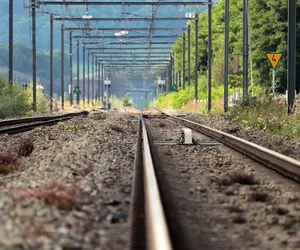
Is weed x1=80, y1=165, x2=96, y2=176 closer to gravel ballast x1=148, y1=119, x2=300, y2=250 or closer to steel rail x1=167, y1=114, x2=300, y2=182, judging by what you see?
gravel ballast x1=148, y1=119, x2=300, y2=250

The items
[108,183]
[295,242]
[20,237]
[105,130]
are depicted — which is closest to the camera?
[20,237]

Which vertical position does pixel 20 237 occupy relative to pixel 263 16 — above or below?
below

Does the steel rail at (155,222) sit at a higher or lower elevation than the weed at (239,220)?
higher

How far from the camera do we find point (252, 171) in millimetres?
9922

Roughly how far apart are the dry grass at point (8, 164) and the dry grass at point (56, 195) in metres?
2.43

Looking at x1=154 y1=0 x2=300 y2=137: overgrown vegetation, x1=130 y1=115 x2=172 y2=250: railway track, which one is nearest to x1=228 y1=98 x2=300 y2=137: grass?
x1=154 y1=0 x2=300 y2=137: overgrown vegetation

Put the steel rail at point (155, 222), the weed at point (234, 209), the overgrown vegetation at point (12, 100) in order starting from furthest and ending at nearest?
the overgrown vegetation at point (12, 100) < the weed at point (234, 209) < the steel rail at point (155, 222)

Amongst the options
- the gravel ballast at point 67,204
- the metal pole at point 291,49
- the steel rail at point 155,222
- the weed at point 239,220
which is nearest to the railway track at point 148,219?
the steel rail at point 155,222

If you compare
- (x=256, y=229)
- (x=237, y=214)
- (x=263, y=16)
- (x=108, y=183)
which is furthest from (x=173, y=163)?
(x=263, y=16)

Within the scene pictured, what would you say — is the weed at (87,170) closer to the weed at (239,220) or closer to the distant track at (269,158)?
the distant track at (269,158)

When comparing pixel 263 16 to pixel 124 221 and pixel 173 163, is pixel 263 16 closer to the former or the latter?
pixel 173 163

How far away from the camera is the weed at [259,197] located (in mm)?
7307

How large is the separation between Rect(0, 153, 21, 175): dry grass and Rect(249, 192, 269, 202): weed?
3606 mm

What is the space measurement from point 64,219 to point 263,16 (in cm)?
5747
